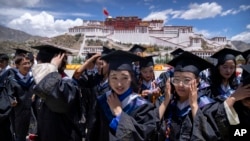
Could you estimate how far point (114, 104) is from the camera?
2406mm

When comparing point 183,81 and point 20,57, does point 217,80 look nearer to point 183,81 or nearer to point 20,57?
point 183,81

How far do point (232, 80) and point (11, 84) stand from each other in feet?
11.3

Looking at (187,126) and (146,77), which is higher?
(146,77)

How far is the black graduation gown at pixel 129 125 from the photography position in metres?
2.23

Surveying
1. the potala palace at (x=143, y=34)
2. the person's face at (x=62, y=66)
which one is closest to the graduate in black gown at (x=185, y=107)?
the person's face at (x=62, y=66)

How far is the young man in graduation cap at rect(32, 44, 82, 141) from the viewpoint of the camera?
2.48 metres

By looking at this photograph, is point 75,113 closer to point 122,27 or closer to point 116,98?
point 116,98

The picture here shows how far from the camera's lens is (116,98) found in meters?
2.45

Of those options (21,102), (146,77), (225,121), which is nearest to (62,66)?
(225,121)

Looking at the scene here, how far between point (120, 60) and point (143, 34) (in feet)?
263

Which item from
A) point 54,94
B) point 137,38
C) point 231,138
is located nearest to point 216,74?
point 231,138

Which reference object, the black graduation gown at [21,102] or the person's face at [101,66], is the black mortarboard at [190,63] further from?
the black graduation gown at [21,102]

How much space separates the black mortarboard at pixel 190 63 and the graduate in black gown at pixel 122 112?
51 cm

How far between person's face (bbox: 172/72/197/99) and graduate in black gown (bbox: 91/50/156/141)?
32cm
